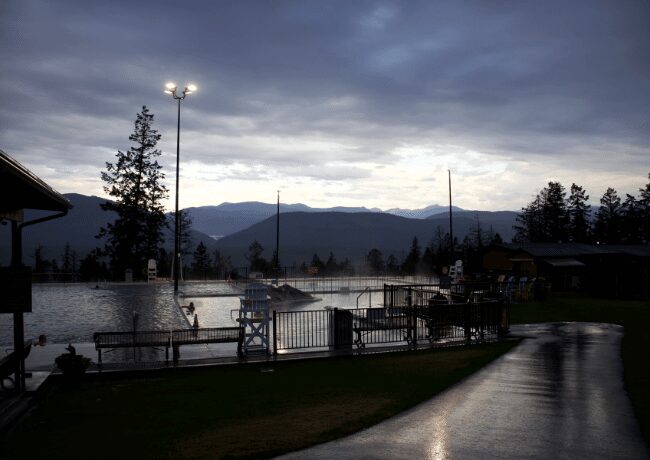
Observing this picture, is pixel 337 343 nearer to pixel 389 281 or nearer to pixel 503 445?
pixel 503 445

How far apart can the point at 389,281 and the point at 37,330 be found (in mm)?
31300

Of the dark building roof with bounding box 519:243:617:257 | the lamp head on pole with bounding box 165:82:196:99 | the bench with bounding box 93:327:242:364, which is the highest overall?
the lamp head on pole with bounding box 165:82:196:99

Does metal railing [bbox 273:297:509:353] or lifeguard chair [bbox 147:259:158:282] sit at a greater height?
lifeguard chair [bbox 147:259:158:282]

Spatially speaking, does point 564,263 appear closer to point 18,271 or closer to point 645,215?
point 18,271

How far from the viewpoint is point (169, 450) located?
7383 millimetres

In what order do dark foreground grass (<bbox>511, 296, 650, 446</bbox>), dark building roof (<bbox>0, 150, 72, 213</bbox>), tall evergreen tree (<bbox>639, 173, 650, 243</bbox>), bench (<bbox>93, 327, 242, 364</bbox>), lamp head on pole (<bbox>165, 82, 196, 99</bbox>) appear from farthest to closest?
tall evergreen tree (<bbox>639, 173, 650, 243</bbox>) → lamp head on pole (<bbox>165, 82, 196, 99</bbox>) → bench (<bbox>93, 327, 242, 364</bbox>) → dark foreground grass (<bbox>511, 296, 650, 446</bbox>) → dark building roof (<bbox>0, 150, 72, 213</bbox>)

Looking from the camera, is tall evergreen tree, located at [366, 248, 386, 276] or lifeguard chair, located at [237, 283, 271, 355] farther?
tall evergreen tree, located at [366, 248, 386, 276]

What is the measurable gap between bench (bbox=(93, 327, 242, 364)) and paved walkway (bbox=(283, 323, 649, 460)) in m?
6.47

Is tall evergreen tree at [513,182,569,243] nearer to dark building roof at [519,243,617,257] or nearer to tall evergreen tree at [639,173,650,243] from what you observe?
tall evergreen tree at [639,173,650,243]

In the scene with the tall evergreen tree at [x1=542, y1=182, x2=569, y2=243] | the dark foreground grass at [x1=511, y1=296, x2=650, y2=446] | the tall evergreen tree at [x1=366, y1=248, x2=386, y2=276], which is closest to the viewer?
the dark foreground grass at [x1=511, y1=296, x2=650, y2=446]

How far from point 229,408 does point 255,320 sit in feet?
22.8

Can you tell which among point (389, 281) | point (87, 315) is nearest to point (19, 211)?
point (87, 315)

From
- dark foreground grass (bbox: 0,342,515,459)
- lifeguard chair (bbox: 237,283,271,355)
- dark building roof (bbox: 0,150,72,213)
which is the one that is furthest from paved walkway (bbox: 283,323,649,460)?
lifeguard chair (bbox: 237,283,271,355)

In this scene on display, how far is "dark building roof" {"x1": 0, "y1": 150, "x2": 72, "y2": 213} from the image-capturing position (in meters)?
7.58
